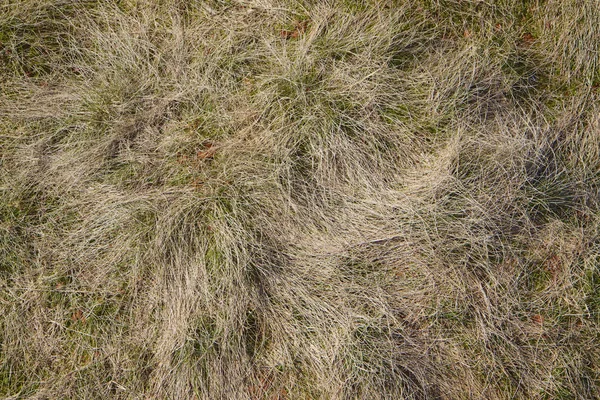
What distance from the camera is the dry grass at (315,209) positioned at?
2.74 metres

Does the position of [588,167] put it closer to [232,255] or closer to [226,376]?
[232,255]

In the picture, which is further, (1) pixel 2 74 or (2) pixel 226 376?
(1) pixel 2 74

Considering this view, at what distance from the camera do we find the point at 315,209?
2766mm

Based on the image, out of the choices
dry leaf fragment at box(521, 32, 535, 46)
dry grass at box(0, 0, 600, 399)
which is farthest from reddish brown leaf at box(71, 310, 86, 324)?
dry leaf fragment at box(521, 32, 535, 46)

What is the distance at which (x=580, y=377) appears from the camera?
2.77 m

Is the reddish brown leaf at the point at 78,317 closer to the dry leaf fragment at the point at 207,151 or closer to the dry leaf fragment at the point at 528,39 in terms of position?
the dry leaf fragment at the point at 207,151

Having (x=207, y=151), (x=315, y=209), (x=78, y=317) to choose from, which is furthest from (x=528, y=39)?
(x=78, y=317)

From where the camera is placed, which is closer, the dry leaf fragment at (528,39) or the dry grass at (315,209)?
the dry grass at (315,209)

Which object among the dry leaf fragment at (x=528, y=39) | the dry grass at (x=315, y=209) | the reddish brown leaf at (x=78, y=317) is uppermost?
the dry leaf fragment at (x=528, y=39)

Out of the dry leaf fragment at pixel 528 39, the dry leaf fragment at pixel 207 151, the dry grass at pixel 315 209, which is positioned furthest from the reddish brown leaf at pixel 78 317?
the dry leaf fragment at pixel 528 39

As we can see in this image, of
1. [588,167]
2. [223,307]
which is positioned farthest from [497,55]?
[223,307]

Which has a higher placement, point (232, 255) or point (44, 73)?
point (44, 73)

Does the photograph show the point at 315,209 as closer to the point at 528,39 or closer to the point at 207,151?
the point at 207,151

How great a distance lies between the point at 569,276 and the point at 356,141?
55.2 inches
